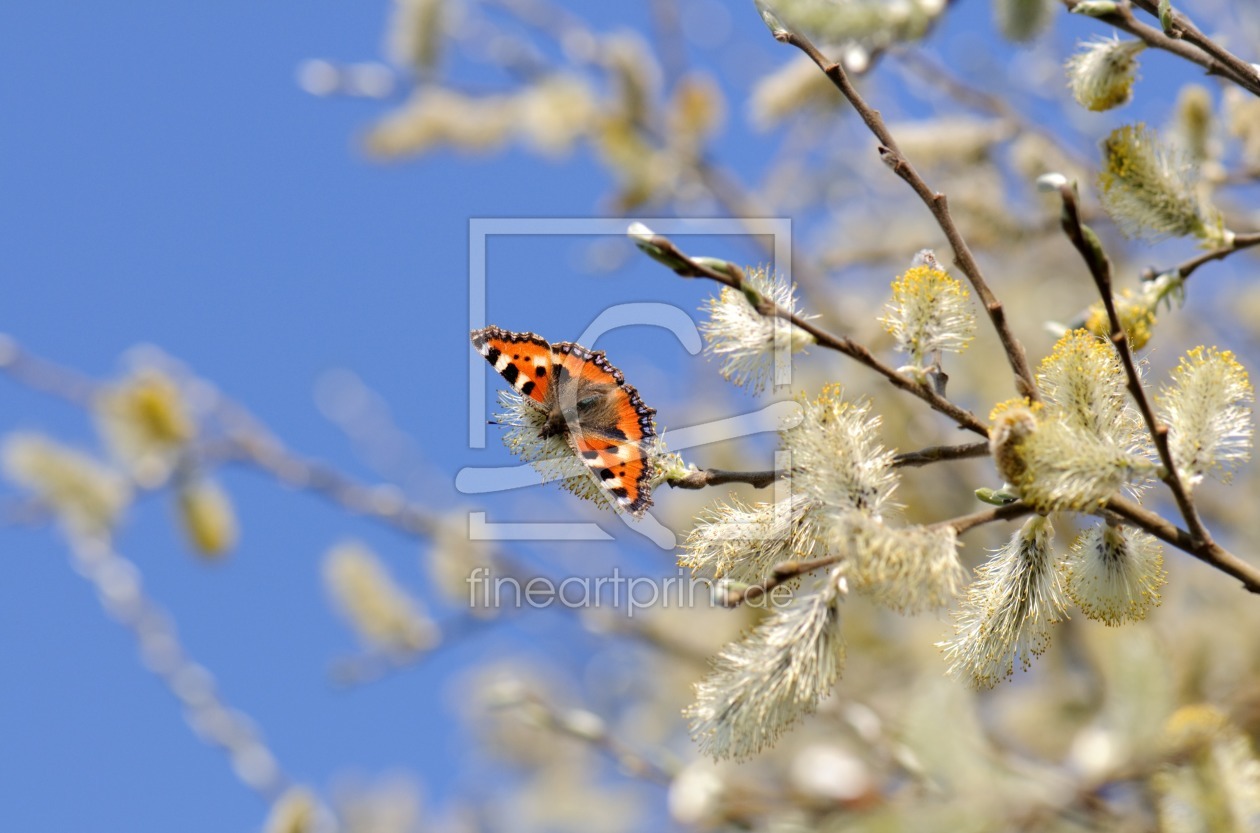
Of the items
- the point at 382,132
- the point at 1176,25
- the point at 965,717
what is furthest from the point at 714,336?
the point at 382,132

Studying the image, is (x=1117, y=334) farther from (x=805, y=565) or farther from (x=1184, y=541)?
(x=805, y=565)

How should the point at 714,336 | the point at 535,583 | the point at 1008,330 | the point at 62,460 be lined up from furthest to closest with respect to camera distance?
the point at 535,583, the point at 62,460, the point at 714,336, the point at 1008,330

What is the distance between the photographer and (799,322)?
1.23 meters

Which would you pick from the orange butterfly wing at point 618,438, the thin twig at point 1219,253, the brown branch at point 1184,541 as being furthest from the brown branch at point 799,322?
the thin twig at point 1219,253

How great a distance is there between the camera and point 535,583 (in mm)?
3377

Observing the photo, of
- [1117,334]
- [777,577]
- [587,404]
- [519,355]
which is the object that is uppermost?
[519,355]

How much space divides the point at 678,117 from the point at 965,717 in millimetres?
2678

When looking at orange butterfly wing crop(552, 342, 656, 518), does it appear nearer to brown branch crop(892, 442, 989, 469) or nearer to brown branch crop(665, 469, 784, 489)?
brown branch crop(665, 469, 784, 489)

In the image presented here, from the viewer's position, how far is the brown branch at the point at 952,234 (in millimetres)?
1154

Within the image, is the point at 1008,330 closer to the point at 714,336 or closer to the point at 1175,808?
the point at 714,336

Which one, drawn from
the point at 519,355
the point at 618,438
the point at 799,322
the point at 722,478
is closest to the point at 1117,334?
the point at 799,322

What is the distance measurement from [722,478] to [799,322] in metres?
0.21

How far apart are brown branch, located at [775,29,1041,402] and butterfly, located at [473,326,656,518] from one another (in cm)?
45

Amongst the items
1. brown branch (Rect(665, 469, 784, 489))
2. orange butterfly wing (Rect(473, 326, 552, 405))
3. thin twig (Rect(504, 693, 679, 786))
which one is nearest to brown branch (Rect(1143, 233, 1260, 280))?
brown branch (Rect(665, 469, 784, 489))
